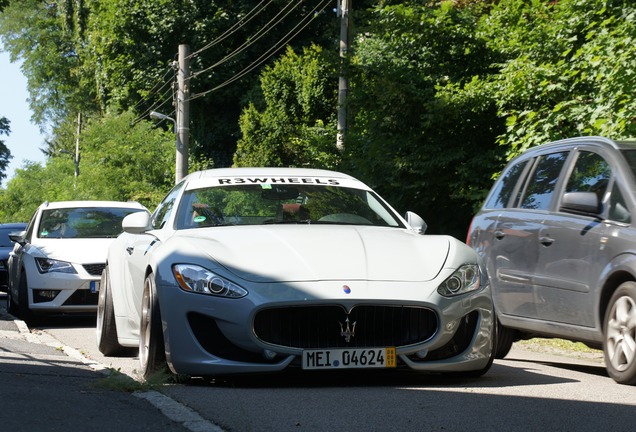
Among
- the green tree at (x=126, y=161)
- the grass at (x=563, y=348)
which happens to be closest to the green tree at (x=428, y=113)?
the grass at (x=563, y=348)

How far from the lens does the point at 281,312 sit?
281 inches

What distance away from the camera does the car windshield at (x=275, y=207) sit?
27.8 feet

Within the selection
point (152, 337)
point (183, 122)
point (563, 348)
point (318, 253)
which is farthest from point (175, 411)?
point (183, 122)

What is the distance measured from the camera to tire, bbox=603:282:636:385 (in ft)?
25.6

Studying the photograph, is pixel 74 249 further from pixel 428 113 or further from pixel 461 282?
pixel 461 282

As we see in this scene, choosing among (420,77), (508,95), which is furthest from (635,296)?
(420,77)

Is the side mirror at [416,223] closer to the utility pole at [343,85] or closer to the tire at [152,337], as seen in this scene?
the tire at [152,337]

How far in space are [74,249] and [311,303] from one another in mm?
8800

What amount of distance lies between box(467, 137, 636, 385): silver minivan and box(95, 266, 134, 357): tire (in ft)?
10.4

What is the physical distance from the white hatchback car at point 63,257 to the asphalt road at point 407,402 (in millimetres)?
6232

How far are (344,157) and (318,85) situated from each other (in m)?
19.6

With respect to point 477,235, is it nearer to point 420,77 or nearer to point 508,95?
point 508,95

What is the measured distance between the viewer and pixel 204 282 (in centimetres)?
719

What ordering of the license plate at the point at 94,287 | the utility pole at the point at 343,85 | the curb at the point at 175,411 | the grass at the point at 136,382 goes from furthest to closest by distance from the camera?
the utility pole at the point at 343,85 → the license plate at the point at 94,287 → the grass at the point at 136,382 → the curb at the point at 175,411
